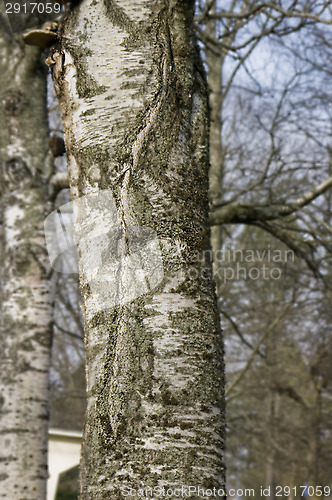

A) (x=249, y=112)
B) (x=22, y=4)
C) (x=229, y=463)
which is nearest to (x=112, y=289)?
(x=22, y=4)

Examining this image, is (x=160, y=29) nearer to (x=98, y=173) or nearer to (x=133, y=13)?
(x=133, y=13)

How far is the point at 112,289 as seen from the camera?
4.84 ft

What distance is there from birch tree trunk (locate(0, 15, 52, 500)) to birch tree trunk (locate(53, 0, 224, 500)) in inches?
110

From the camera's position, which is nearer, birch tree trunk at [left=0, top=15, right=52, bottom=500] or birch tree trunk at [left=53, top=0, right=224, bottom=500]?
birch tree trunk at [left=53, top=0, right=224, bottom=500]

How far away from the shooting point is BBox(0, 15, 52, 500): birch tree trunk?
399cm

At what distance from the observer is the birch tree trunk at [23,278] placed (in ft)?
13.1

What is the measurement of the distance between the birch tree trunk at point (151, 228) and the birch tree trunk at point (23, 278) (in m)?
2.81

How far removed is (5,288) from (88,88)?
3029mm

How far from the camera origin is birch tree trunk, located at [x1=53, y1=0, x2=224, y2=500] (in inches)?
52.3

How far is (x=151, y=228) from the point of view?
4.89ft

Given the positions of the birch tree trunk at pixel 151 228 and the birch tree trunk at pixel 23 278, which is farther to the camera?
the birch tree trunk at pixel 23 278

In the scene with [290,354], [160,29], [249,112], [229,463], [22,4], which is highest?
[249,112]

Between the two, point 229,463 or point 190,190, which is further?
point 229,463

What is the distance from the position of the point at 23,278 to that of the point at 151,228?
3.05 meters
